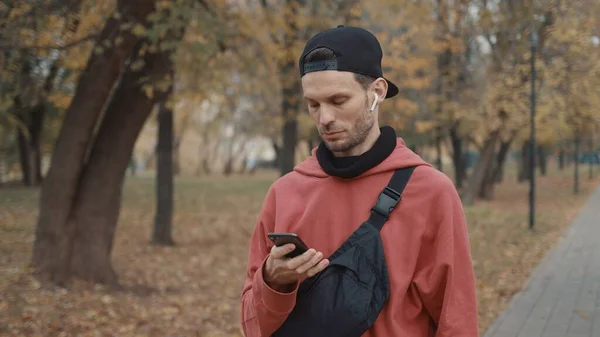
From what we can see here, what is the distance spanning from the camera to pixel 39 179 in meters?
27.8

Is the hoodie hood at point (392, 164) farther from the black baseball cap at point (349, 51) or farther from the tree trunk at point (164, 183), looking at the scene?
the tree trunk at point (164, 183)

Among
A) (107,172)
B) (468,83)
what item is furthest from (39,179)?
(107,172)

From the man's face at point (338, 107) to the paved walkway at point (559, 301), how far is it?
17.5ft

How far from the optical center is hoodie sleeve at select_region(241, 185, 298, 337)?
1857mm

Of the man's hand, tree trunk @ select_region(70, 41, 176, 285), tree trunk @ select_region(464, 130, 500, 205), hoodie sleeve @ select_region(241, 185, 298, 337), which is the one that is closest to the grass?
tree trunk @ select_region(70, 41, 176, 285)

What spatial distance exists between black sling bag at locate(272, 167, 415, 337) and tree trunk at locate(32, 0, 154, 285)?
23.4 feet

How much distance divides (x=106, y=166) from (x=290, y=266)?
769cm

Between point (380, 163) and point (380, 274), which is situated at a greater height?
point (380, 163)

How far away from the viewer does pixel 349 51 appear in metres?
1.96

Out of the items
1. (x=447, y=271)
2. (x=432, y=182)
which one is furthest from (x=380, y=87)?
(x=447, y=271)

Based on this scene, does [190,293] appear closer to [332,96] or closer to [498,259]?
[498,259]

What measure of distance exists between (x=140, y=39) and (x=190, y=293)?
4.04 meters

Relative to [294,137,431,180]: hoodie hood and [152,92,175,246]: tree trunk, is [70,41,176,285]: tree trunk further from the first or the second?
[294,137,431,180]: hoodie hood

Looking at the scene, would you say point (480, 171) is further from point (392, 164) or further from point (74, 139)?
point (392, 164)
